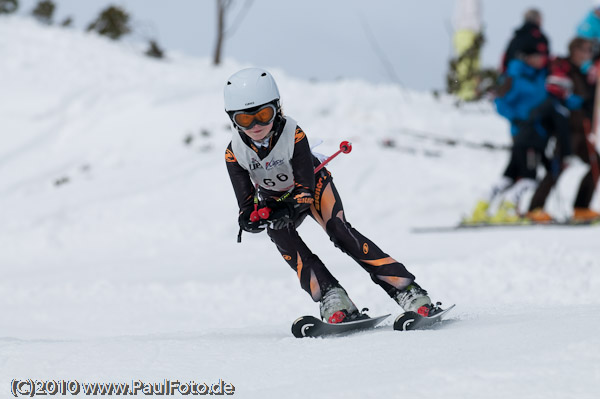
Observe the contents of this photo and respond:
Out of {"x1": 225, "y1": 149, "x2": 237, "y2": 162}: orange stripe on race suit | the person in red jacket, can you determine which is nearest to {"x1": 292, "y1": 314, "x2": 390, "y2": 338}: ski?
{"x1": 225, "y1": 149, "x2": 237, "y2": 162}: orange stripe on race suit

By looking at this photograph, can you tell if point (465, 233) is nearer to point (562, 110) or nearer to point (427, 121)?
point (562, 110)

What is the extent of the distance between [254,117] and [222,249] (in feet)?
20.0

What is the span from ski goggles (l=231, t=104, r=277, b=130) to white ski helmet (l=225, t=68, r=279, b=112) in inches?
1.2

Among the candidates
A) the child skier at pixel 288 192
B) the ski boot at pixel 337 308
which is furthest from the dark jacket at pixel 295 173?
the ski boot at pixel 337 308

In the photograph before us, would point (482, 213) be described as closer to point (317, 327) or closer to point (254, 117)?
point (317, 327)

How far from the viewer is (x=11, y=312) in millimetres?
6516

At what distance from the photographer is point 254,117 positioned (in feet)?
12.1

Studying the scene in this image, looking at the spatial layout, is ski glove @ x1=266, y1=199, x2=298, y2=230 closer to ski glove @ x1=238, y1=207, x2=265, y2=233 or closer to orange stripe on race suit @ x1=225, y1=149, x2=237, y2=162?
ski glove @ x1=238, y1=207, x2=265, y2=233

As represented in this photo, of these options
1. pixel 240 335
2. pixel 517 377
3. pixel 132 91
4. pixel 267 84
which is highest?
pixel 267 84

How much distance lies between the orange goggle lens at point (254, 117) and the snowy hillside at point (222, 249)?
0.93 meters

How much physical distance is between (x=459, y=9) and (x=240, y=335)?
20305 mm

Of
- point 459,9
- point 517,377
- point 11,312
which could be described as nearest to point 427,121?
point 459,9

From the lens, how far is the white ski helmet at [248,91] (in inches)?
144

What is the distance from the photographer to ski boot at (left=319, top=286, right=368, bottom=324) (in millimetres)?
3963
